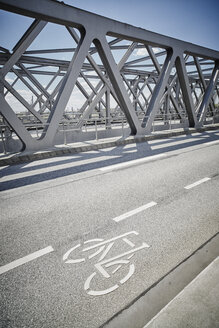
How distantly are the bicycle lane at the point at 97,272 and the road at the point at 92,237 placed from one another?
11mm

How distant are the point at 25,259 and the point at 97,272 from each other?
1050 millimetres

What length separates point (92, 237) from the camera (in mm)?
3094

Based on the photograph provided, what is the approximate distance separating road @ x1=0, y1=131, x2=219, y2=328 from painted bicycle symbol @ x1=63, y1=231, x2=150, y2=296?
0.01 metres

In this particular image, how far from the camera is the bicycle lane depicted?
75.0 inches

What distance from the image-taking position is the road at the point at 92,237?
6.59 ft

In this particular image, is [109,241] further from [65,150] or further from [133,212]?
[65,150]

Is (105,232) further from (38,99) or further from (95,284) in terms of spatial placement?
(38,99)

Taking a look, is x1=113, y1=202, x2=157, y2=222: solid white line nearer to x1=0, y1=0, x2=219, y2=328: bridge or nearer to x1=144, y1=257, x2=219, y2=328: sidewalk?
x1=0, y1=0, x2=219, y2=328: bridge

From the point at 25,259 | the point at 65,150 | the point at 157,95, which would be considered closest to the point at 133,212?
the point at 25,259

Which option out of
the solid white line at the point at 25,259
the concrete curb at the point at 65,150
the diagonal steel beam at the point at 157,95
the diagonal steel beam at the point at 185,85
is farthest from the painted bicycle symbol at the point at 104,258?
the diagonal steel beam at the point at 185,85

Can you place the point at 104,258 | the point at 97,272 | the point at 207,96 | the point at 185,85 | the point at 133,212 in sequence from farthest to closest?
the point at 207,96
the point at 185,85
the point at 133,212
the point at 104,258
the point at 97,272

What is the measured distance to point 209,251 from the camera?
2615 millimetres

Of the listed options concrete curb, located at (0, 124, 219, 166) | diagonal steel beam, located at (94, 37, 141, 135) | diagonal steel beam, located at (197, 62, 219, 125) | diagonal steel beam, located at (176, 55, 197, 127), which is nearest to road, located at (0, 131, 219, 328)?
concrete curb, located at (0, 124, 219, 166)

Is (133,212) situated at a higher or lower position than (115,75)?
lower
